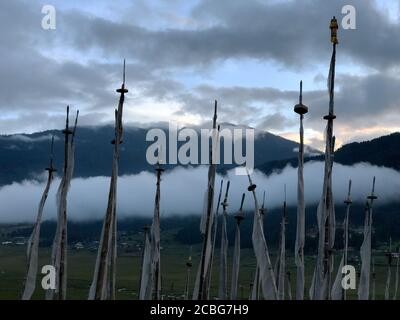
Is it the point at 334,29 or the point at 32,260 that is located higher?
the point at 334,29

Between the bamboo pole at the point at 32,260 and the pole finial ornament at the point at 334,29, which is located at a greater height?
the pole finial ornament at the point at 334,29

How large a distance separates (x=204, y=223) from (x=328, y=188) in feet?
27.9

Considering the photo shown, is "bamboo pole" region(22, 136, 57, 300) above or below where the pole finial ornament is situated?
below

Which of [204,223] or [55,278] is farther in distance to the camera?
[55,278]

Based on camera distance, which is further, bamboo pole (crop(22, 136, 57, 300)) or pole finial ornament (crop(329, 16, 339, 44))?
bamboo pole (crop(22, 136, 57, 300))

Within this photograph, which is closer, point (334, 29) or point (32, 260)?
point (334, 29)

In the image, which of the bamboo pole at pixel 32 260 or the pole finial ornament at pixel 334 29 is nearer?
the pole finial ornament at pixel 334 29

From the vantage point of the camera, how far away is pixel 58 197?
42.2 metres
